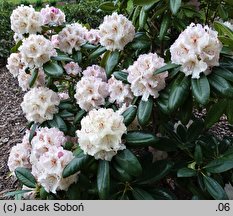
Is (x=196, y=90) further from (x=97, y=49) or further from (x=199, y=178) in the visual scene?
(x=97, y=49)

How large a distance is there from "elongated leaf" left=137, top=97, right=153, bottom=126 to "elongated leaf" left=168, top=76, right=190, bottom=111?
0.36 ft

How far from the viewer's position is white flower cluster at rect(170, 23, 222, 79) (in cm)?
150

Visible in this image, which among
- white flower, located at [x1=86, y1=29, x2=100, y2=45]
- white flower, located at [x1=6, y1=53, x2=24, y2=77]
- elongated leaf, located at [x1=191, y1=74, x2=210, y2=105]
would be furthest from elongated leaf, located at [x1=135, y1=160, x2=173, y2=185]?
white flower, located at [x1=6, y1=53, x2=24, y2=77]

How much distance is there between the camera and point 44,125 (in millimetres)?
2039

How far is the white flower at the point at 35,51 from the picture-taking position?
6.44ft

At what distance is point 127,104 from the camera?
1.85 m

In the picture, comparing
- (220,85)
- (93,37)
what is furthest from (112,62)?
(220,85)

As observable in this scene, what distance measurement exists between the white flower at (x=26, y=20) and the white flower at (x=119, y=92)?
564 millimetres

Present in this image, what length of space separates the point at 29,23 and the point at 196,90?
104cm

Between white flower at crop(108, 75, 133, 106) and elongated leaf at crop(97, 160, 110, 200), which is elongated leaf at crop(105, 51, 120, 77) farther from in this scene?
elongated leaf at crop(97, 160, 110, 200)

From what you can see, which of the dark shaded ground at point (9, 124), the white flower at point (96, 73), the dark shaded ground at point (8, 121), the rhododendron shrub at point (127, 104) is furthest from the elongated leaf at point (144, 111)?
the dark shaded ground at point (8, 121)

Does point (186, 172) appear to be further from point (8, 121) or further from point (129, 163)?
point (8, 121)

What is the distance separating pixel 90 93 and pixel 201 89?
2.01ft

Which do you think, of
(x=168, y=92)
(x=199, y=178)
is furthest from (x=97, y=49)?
(x=199, y=178)
